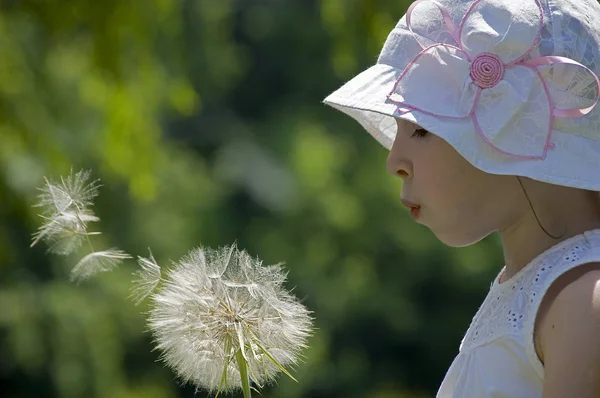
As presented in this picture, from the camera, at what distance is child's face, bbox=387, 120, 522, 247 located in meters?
1.25

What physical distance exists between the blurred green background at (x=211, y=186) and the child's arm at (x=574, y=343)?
177cm

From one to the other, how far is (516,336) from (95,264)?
0.56 metres

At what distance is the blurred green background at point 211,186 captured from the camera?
9.45 ft

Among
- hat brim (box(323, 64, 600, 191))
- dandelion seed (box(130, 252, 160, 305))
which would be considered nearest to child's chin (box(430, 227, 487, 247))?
hat brim (box(323, 64, 600, 191))

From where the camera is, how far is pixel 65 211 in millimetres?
1385

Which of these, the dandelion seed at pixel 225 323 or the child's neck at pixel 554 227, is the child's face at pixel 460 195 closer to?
the child's neck at pixel 554 227

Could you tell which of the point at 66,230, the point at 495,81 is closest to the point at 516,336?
the point at 495,81

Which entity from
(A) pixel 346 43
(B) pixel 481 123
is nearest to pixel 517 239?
(B) pixel 481 123

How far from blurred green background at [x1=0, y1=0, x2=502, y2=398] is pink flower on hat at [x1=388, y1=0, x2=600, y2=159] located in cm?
158

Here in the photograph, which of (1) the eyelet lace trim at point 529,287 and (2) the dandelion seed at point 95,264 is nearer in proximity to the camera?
(1) the eyelet lace trim at point 529,287

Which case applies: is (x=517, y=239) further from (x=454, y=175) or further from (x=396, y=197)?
(x=396, y=197)

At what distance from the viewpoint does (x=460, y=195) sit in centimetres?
125

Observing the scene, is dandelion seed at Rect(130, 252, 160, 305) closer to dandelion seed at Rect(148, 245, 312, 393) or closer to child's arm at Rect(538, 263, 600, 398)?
dandelion seed at Rect(148, 245, 312, 393)

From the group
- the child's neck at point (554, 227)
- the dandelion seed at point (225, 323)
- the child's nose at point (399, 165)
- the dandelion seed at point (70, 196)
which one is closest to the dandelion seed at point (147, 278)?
the dandelion seed at point (225, 323)
